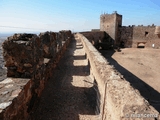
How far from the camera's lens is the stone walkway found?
342 cm

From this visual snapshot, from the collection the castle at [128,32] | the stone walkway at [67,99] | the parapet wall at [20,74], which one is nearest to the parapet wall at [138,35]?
the castle at [128,32]

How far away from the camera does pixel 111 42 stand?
27.5 metres

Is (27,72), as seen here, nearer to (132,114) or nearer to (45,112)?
(45,112)

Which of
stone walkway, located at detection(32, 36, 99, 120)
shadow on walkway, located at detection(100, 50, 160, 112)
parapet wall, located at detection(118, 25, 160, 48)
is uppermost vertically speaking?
parapet wall, located at detection(118, 25, 160, 48)

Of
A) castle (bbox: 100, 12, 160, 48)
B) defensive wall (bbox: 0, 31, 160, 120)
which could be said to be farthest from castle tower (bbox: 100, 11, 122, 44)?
defensive wall (bbox: 0, 31, 160, 120)

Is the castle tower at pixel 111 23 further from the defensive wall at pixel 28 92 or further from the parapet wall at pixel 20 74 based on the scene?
the parapet wall at pixel 20 74

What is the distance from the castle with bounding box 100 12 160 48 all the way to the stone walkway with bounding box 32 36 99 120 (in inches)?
897

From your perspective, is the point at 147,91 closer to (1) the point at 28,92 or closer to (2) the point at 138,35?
(1) the point at 28,92

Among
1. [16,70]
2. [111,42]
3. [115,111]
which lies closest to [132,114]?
[115,111]

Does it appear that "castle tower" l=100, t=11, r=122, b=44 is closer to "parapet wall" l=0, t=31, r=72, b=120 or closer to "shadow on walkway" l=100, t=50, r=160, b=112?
"shadow on walkway" l=100, t=50, r=160, b=112

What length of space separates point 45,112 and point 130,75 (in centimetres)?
1112

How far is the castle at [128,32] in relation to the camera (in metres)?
26.0

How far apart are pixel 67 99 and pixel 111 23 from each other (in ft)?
81.7

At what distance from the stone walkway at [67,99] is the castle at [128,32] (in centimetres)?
2278
